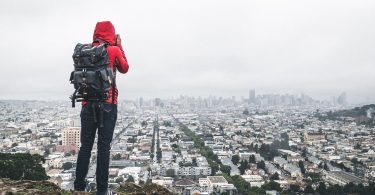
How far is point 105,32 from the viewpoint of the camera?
2.93 meters

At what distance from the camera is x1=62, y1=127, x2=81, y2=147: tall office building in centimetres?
4520

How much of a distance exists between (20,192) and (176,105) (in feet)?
472

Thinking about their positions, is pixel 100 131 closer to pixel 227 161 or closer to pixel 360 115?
pixel 227 161

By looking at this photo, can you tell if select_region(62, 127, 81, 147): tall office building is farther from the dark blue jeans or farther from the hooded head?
the hooded head

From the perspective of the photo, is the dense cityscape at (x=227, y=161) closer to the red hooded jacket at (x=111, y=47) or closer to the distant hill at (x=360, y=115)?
the distant hill at (x=360, y=115)

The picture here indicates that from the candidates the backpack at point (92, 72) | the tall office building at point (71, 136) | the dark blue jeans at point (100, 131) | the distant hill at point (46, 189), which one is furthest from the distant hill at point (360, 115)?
the backpack at point (92, 72)

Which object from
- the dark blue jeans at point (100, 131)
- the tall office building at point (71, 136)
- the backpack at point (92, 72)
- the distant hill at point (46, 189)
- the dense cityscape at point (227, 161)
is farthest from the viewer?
the tall office building at point (71, 136)

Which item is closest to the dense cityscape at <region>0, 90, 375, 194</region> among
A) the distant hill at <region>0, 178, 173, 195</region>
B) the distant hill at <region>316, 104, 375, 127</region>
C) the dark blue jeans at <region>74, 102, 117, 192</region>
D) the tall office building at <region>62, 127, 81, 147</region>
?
the tall office building at <region>62, 127, 81, 147</region>

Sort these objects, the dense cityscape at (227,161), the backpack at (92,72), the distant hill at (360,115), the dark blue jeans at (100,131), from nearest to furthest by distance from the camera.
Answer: the backpack at (92,72), the dark blue jeans at (100,131), the dense cityscape at (227,161), the distant hill at (360,115)

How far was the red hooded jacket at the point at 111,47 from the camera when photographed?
→ 9.36 feet

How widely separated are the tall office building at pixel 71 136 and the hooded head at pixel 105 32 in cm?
4353

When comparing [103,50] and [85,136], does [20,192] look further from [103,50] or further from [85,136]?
[103,50]

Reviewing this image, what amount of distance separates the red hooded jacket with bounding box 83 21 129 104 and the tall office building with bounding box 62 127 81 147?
43536 millimetres

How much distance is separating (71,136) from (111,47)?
45048 mm
